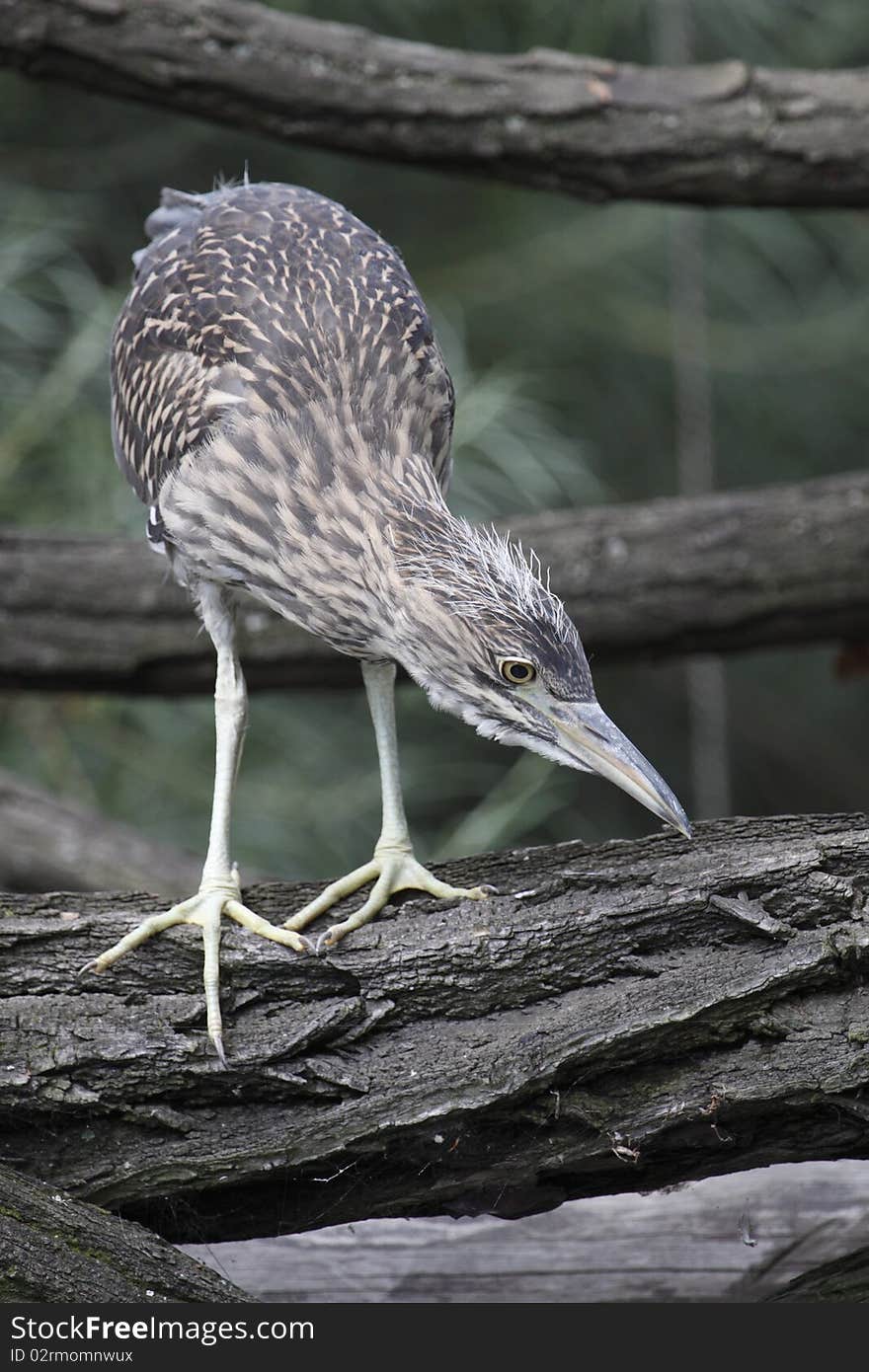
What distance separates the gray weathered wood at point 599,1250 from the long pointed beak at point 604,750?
0.42 m

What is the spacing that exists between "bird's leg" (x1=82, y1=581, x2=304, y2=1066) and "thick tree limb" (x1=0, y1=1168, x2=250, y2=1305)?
196 mm

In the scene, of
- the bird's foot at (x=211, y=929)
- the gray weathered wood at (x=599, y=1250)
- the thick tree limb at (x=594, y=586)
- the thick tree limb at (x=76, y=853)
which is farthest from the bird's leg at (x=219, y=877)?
the thick tree limb at (x=76, y=853)

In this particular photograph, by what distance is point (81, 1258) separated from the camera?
4.67 feet

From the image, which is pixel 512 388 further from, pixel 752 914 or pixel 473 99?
pixel 752 914

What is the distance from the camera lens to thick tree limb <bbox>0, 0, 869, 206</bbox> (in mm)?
2543

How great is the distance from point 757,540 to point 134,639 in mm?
1174

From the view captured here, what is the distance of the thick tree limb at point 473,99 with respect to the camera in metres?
2.54

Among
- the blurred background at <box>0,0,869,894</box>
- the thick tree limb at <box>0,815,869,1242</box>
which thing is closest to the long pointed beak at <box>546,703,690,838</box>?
the thick tree limb at <box>0,815,869,1242</box>

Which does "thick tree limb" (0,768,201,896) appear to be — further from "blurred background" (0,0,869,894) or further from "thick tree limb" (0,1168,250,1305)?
"thick tree limb" (0,1168,250,1305)

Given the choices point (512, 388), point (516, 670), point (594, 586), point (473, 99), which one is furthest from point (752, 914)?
point (512, 388)

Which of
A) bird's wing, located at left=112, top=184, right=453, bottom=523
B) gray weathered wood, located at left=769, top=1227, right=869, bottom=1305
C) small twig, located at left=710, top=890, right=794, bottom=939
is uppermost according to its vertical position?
bird's wing, located at left=112, top=184, right=453, bottom=523

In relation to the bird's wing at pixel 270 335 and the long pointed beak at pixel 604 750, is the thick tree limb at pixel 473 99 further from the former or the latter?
the long pointed beak at pixel 604 750

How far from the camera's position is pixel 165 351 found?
6.54 feet

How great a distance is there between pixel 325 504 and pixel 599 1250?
0.89m
